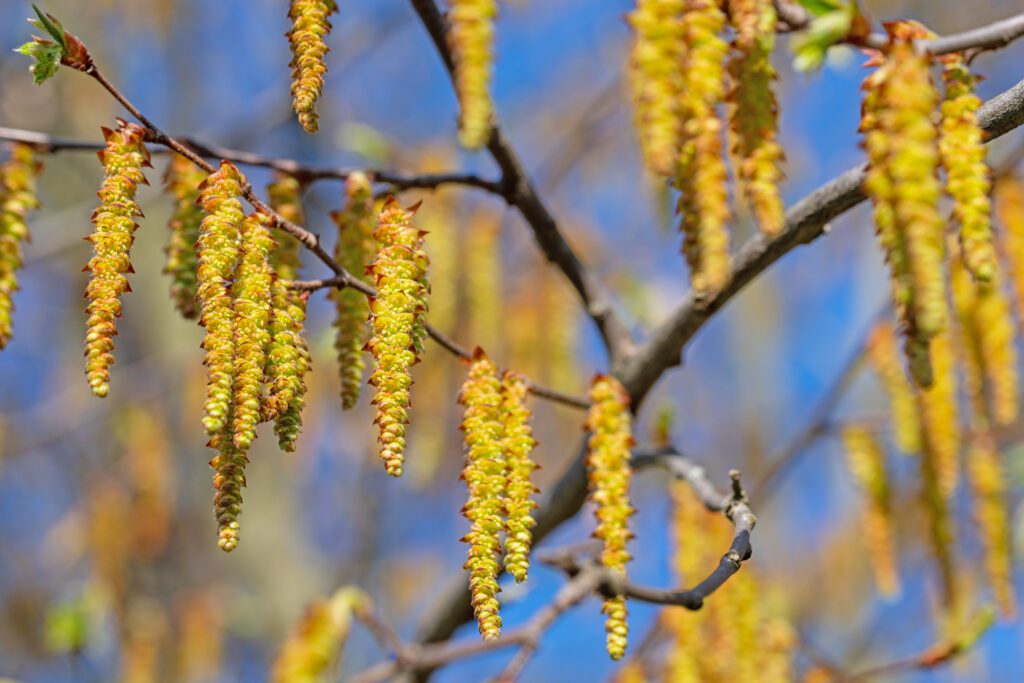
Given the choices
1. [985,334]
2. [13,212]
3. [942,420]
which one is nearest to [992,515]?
[942,420]

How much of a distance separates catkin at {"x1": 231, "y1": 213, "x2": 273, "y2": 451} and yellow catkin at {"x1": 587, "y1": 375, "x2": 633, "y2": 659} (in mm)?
448

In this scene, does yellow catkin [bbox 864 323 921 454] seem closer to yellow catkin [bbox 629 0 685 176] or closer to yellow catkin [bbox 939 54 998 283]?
yellow catkin [bbox 939 54 998 283]

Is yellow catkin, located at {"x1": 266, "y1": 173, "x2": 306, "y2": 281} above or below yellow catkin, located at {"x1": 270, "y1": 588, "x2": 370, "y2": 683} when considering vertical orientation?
above

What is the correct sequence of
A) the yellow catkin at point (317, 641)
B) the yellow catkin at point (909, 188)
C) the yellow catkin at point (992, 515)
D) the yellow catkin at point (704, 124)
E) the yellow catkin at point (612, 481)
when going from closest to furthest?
the yellow catkin at point (909, 188) → the yellow catkin at point (704, 124) → the yellow catkin at point (612, 481) → the yellow catkin at point (992, 515) → the yellow catkin at point (317, 641)

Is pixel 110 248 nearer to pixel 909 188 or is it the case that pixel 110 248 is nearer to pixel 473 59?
pixel 473 59

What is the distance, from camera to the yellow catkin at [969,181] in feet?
2.98

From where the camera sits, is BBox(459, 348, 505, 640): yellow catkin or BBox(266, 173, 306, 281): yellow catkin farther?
BBox(266, 173, 306, 281): yellow catkin

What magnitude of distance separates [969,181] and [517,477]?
574 mm

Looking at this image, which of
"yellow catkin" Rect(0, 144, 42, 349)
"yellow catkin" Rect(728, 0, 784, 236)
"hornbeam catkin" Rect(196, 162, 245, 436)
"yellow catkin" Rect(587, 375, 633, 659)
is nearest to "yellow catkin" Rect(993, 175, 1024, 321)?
"yellow catkin" Rect(587, 375, 633, 659)

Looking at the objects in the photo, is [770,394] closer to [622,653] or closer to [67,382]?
[67,382]

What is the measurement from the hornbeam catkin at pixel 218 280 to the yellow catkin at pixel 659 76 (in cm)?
45

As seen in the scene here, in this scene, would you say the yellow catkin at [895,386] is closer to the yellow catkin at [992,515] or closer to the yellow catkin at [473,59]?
the yellow catkin at [992,515]

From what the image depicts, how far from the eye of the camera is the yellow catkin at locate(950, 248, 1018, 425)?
6.22ft

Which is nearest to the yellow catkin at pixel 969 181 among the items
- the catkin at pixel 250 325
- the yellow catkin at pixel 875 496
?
the catkin at pixel 250 325
